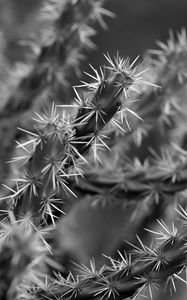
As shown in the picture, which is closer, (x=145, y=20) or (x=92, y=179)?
(x=92, y=179)

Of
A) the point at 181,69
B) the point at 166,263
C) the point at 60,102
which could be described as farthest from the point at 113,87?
the point at 60,102

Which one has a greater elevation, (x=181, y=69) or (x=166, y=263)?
(x=181, y=69)

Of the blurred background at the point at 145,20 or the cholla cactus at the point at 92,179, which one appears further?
the blurred background at the point at 145,20

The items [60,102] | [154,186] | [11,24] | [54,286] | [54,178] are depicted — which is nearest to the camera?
[54,178]

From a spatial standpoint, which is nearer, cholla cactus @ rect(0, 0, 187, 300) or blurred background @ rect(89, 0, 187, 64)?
cholla cactus @ rect(0, 0, 187, 300)

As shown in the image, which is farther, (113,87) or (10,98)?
(10,98)

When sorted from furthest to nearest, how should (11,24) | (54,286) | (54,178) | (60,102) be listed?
(11,24)
(60,102)
(54,286)
(54,178)

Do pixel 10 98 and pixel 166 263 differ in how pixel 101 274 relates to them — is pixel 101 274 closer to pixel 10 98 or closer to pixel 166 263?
pixel 166 263

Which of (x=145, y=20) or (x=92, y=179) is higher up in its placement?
(x=145, y=20)
